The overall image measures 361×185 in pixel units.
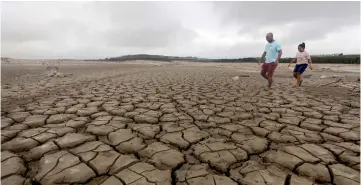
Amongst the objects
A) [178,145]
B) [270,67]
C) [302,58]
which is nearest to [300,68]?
[302,58]

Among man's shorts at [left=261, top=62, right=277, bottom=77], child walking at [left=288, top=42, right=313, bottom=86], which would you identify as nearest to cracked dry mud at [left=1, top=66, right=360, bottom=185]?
man's shorts at [left=261, top=62, right=277, bottom=77]

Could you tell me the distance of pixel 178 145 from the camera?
206 cm

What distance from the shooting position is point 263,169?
1.61 meters

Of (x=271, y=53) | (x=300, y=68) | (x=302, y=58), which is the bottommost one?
(x=300, y=68)

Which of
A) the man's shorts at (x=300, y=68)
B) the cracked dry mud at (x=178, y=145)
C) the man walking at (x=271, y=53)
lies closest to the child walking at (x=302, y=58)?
the man's shorts at (x=300, y=68)

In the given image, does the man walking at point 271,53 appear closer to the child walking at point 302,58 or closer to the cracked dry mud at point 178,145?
the child walking at point 302,58

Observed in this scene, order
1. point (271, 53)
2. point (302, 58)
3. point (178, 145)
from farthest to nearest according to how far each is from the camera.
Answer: point (302, 58), point (271, 53), point (178, 145)

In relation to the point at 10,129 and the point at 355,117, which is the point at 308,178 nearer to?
the point at 355,117

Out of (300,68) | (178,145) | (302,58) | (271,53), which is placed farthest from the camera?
(300,68)

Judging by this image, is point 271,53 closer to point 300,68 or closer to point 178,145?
point 300,68

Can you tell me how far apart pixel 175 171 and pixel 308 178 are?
973 millimetres

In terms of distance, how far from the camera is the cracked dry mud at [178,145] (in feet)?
4.98

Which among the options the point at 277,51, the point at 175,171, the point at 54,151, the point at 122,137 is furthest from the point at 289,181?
the point at 277,51

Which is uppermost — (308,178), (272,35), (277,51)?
(272,35)
